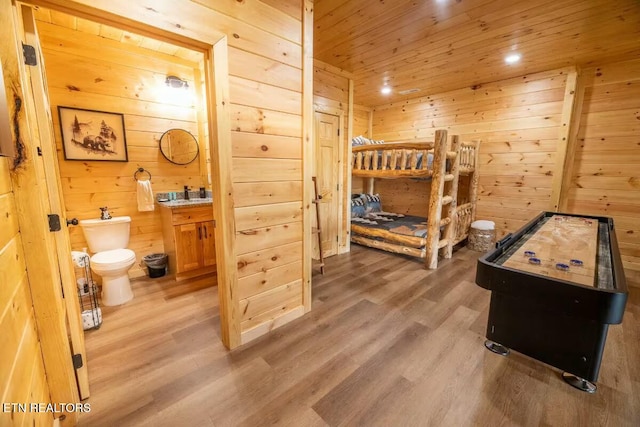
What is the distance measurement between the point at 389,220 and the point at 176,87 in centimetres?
368

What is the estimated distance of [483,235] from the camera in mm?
4051

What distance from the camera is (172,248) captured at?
117 inches

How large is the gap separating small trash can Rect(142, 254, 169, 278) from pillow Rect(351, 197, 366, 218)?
297 cm

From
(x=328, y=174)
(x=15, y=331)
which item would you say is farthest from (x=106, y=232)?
(x=328, y=174)

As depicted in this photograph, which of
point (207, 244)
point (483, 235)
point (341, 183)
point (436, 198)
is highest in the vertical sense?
point (341, 183)

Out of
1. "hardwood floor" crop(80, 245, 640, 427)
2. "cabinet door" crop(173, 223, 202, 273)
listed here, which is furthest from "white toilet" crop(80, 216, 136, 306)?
"cabinet door" crop(173, 223, 202, 273)

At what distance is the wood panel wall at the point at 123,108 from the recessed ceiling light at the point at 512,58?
386 centimetres

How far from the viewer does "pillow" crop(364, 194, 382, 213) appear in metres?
5.00

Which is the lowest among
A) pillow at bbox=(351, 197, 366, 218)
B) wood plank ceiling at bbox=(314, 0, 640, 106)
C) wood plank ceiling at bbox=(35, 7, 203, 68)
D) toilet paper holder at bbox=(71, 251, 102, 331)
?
toilet paper holder at bbox=(71, 251, 102, 331)

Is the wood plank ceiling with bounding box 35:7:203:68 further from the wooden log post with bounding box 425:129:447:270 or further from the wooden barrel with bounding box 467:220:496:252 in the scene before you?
the wooden barrel with bounding box 467:220:496:252

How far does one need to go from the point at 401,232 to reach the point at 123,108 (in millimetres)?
3745

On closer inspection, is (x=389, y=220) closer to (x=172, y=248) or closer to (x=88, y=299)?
(x=172, y=248)

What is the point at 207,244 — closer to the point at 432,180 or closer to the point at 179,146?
the point at 179,146

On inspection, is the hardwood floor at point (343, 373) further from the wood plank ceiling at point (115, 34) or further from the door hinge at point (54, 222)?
the wood plank ceiling at point (115, 34)
